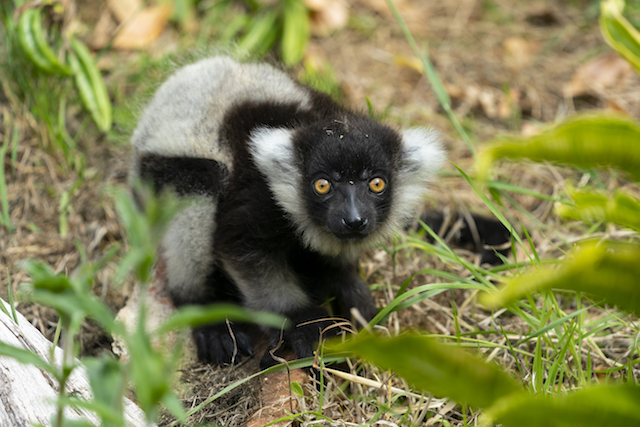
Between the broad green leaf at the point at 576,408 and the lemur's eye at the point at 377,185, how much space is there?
6.46 ft

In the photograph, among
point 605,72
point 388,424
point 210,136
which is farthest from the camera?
point 605,72

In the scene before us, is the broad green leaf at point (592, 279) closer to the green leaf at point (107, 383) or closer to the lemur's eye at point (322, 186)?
the green leaf at point (107, 383)

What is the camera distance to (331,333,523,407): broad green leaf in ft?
5.64

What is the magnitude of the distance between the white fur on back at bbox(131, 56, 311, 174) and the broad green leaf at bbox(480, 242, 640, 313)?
2490 mm

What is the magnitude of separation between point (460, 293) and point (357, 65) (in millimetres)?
3746

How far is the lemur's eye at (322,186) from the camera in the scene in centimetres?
345

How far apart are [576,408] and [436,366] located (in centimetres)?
42

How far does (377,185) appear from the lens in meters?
3.53

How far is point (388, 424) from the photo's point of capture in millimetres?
2686

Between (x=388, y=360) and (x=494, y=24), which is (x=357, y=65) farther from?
(x=388, y=360)

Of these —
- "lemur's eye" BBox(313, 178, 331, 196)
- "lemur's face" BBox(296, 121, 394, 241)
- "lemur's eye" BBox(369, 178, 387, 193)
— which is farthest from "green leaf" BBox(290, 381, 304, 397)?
"lemur's eye" BBox(369, 178, 387, 193)

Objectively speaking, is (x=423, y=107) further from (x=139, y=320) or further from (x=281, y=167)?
(x=139, y=320)

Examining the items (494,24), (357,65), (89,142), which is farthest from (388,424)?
(494,24)

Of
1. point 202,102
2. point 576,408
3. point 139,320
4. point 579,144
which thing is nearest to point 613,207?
point 579,144
